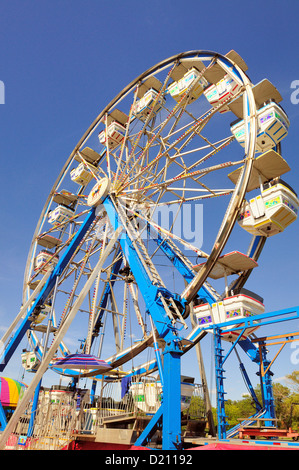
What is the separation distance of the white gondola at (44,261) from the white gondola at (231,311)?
9.15m

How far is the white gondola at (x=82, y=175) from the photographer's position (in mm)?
16344

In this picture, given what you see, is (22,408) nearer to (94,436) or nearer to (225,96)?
(94,436)

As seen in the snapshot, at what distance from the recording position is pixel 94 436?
7.92 meters

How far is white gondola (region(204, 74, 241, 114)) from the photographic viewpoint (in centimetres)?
1052

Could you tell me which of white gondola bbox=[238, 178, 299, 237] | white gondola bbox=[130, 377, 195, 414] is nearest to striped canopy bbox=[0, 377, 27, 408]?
white gondola bbox=[130, 377, 195, 414]

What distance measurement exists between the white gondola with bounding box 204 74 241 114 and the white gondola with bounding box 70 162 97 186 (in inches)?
262

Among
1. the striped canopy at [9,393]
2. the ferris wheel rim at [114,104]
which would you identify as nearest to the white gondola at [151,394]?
the ferris wheel rim at [114,104]

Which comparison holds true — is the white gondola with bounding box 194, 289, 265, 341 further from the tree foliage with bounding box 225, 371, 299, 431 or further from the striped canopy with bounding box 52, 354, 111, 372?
the tree foliage with bounding box 225, 371, 299, 431

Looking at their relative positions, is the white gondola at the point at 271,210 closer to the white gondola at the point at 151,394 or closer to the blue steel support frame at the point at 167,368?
the blue steel support frame at the point at 167,368

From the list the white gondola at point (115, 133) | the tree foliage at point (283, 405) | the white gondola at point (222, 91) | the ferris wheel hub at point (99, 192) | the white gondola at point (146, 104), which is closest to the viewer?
the white gondola at point (222, 91)
